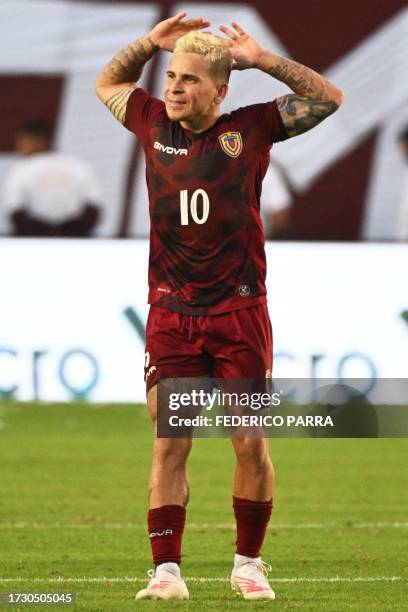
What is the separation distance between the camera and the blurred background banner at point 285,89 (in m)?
17.2

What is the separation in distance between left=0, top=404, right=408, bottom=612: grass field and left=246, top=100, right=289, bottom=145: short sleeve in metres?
1.79

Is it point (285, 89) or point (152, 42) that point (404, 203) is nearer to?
point (285, 89)

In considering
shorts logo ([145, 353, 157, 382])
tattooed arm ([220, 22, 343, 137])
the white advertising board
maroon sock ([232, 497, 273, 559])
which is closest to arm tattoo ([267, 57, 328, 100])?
tattooed arm ([220, 22, 343, 137])

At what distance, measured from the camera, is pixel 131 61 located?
6789 millimetres

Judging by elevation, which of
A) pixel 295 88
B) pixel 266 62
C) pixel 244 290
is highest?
pixel 266 62

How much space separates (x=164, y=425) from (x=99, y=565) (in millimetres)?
1207

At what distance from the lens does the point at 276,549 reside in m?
7.93

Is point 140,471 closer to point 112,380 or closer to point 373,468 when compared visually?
point 373,468

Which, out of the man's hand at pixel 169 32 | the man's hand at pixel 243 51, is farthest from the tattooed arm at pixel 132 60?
the man's hand at pixel 243 51

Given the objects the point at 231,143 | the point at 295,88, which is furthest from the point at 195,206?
the point at 295,88

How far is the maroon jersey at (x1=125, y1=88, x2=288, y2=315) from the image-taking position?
21.2 feet

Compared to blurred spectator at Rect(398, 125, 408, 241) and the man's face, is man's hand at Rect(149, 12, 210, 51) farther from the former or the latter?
blurred spectator at Rect(398, 125, 408, 241)

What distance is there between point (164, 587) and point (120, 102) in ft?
6.48

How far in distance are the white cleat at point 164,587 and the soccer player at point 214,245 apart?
0.29 ft
